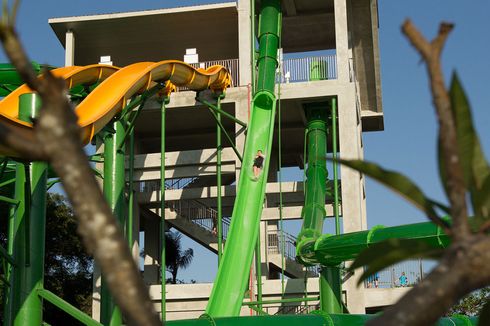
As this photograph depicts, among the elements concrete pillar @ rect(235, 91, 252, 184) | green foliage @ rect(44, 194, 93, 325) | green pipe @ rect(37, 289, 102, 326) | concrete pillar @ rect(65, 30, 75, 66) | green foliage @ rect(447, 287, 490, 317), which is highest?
concrete pillar @ rect(65, 30, 75, 66)

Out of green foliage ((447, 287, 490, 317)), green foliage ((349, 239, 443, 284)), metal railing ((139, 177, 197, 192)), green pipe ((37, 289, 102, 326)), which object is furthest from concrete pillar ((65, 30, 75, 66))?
green foliage ((349, 239, 443, 284))

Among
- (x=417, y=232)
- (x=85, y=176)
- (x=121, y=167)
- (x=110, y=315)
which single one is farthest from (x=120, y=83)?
(x=85, y=176)

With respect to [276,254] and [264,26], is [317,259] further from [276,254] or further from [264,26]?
[276,254]

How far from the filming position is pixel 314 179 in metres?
21.2

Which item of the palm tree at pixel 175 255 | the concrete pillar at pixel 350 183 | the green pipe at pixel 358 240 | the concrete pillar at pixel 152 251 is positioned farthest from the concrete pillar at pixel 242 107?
the palm tree at pixel 175 255

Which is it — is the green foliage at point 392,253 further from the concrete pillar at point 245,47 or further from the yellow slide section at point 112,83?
the concrete pillar at point 245,47

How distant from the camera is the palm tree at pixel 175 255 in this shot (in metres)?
39.0

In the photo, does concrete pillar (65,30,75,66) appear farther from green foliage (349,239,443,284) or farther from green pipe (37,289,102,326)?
green foliage (349,239,443,284)

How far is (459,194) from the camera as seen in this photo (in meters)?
1.97

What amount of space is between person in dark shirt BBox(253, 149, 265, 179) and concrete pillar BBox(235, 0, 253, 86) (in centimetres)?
631

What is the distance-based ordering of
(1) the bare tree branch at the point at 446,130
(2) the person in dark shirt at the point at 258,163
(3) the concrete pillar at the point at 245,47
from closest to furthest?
(1) the bare tree branch at the point at 446,130
(2) the person in dark shirt at the point at 258,163
(3) the concrete pillar at the point at 245,47

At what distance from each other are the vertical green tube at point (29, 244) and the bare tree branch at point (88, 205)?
369 inches

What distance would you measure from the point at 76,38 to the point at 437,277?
26.4 m

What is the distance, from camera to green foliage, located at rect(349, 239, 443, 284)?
2.10 metres
